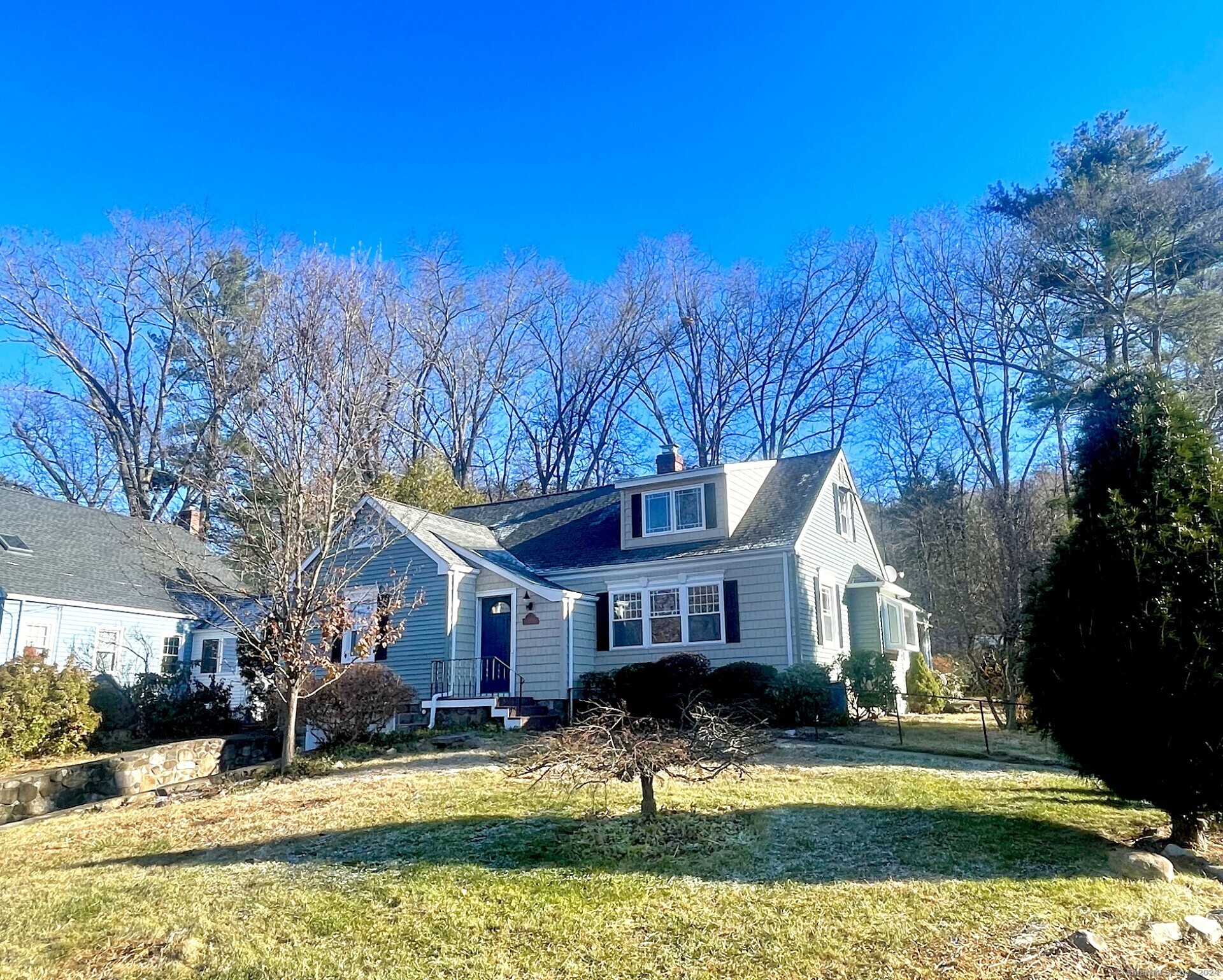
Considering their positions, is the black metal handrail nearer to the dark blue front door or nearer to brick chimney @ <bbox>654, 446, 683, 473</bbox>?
the dark blue front door

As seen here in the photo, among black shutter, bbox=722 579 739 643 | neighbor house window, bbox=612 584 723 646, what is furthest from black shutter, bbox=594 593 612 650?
black shutter, bbox=722 579 739 643

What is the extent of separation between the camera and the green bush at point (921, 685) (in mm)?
21312

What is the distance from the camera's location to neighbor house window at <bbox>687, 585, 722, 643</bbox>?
17953 millimetres

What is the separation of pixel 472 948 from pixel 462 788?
4.68 m

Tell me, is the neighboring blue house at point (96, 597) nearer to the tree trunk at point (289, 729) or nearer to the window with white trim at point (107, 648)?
the window with white trim at point (107, 648)

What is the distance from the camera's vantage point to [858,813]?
7.64 m

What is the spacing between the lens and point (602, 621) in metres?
19.0

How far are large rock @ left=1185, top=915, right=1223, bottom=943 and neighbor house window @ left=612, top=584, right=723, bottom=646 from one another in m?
13.0

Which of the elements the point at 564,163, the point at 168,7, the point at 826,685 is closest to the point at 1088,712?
the point at 826,685

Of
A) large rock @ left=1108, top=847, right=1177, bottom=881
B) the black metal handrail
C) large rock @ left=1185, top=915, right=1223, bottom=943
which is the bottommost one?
large rock @ left=1185, top=915, right=1223, bottom=943

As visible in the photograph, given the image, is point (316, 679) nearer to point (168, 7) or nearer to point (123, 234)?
point (168, 7)

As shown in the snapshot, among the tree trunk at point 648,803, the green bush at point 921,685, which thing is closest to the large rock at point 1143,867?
the tree trunk at point 648,803

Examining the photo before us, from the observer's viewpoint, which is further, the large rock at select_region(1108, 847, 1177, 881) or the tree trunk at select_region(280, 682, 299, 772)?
the tree trunk at select_region(280, 682, 299, 772)

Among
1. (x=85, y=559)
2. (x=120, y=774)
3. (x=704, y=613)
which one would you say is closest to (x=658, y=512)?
(x=704, y=613)
